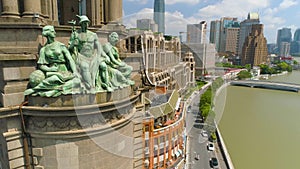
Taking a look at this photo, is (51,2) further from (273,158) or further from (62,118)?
(273,158)

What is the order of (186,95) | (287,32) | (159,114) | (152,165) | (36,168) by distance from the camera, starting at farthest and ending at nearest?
1. (287,32)
2. (186,95)
3. (159,114)
4. (152,165)
5. (36,168)

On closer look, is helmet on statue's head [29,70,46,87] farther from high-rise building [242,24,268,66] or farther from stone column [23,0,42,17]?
high-rise building [242,24,268,66]

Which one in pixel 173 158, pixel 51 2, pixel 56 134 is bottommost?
pixel 173 158

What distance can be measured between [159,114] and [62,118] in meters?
7.61

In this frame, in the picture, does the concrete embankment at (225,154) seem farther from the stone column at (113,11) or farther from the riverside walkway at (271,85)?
the riverside walkway at (271,85)

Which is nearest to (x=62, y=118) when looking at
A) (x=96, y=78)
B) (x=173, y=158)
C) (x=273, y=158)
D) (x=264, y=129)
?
(x=96, y=78)

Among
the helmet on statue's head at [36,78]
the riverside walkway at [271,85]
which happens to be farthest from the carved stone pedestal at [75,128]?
the riverside walkway at [271,85]

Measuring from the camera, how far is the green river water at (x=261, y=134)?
547 inches

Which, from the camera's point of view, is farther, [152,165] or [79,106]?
[152,165]

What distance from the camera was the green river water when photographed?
547 inches

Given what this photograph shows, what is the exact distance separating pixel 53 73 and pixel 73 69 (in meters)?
0.44

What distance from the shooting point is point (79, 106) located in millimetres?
4410

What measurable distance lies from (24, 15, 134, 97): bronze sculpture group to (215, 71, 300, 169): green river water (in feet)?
39.9

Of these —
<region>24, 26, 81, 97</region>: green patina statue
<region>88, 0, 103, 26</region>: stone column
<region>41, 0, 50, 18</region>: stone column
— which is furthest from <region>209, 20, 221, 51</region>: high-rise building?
<region>24, 26, 81, 97</region>: green patina statue
